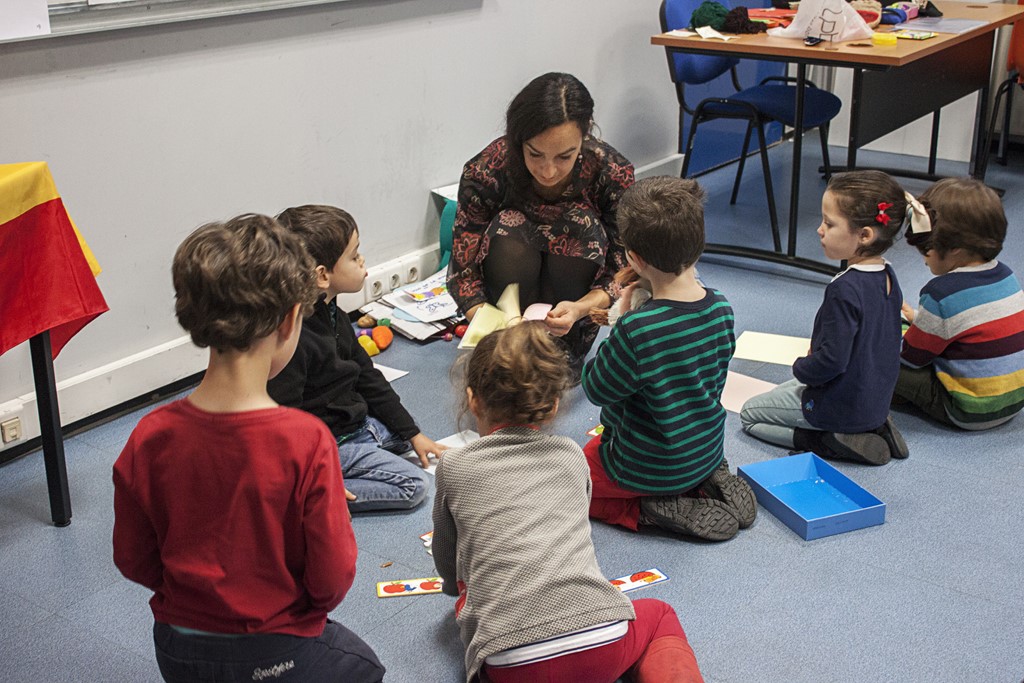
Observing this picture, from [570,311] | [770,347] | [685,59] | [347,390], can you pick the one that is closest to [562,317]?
[570,311]

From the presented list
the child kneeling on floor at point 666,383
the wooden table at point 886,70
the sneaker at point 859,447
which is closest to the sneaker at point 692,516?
the child kneeling on floor at point 666,383

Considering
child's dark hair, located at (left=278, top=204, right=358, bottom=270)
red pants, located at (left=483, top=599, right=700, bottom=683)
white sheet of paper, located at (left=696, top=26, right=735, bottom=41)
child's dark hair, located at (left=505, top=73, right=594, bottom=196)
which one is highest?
white sheet of paper, located at (left=696, top=26, right=735, bottom=41)

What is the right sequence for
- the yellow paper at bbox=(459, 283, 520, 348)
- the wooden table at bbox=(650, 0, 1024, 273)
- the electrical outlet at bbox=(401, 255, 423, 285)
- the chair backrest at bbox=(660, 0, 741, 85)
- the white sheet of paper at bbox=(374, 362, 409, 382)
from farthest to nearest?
the chair backrest at bbox=(660, 0, 741, 85) → the electrical outlet at bbox=(401, 255, 423, 285) → the wooden table at bbox=(650, 0, 1024, 273) → the white sheet of paper at bbox=(374, 362, 409, 382) → the yellow paper at bbox=(459, 283, 520, 348)

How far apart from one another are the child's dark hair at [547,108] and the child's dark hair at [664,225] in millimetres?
538

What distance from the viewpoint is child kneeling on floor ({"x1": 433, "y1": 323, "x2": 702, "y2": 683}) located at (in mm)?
1602

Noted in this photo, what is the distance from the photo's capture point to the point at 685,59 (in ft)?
13.6

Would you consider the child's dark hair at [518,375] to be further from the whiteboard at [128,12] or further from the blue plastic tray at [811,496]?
the whiteboard at [128,12]

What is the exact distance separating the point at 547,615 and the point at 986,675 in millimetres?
855

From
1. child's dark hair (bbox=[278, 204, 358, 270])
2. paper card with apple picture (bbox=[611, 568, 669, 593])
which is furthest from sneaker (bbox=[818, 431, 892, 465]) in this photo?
child's dark hair (bbox=[278, 204, 358, 270])

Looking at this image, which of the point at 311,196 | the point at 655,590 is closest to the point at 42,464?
the point at 311,196

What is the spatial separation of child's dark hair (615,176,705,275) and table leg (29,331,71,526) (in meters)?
1.27

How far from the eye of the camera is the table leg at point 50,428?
7.33 feet

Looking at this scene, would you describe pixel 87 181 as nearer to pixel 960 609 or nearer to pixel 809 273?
pixel 960 609

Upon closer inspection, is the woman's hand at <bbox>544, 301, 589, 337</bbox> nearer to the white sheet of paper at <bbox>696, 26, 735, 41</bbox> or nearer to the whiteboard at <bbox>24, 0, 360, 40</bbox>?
the whiteboard at <bbox>24, 0, 360, 40</bbox>
